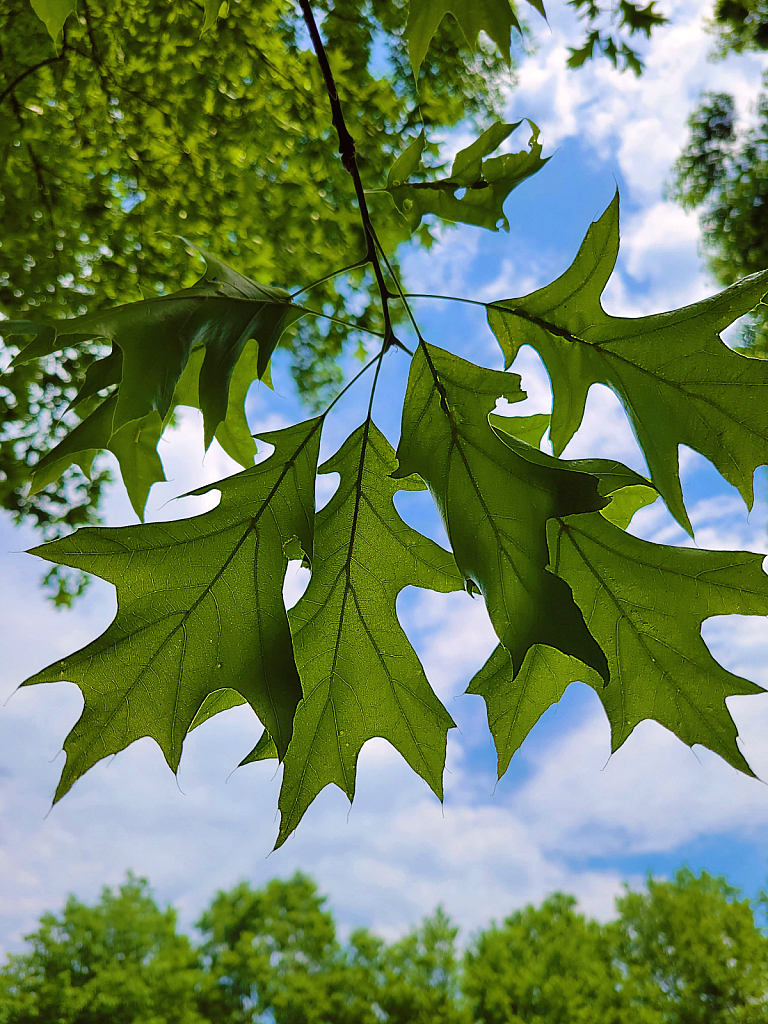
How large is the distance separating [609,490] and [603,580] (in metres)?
0.11

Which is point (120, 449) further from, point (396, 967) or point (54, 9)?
point (396, 967)

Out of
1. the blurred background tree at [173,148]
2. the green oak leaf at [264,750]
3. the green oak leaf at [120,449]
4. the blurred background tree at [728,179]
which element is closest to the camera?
the green oak leaf at [264,750]

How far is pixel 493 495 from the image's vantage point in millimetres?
705

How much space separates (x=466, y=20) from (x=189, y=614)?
0.62 meters

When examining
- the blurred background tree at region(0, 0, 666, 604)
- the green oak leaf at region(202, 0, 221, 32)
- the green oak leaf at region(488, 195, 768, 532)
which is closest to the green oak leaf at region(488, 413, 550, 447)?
the green oak leaf at region(488, 195, 768, 532)

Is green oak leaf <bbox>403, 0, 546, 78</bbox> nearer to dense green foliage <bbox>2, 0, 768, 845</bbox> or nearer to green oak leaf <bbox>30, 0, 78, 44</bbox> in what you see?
dense green foliage <bbox>2, 0, 768, 845</bbox>

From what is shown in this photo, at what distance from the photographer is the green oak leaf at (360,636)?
0.79 meters

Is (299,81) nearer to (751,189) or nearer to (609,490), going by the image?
(609,490)

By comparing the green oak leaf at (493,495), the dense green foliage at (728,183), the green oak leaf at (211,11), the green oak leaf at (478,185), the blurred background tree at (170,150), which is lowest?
the green oak leaf at (493,495)

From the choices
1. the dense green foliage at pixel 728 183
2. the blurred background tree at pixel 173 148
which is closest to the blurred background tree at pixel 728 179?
the dense green foliage at pixel 728 183

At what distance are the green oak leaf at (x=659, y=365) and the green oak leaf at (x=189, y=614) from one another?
12.0 inches

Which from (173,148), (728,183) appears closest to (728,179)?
(728,183)

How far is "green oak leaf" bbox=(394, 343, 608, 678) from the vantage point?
25.4 inches

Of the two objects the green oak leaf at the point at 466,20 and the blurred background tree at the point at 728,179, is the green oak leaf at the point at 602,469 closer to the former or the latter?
the green oak leaf at the point at 466,20
